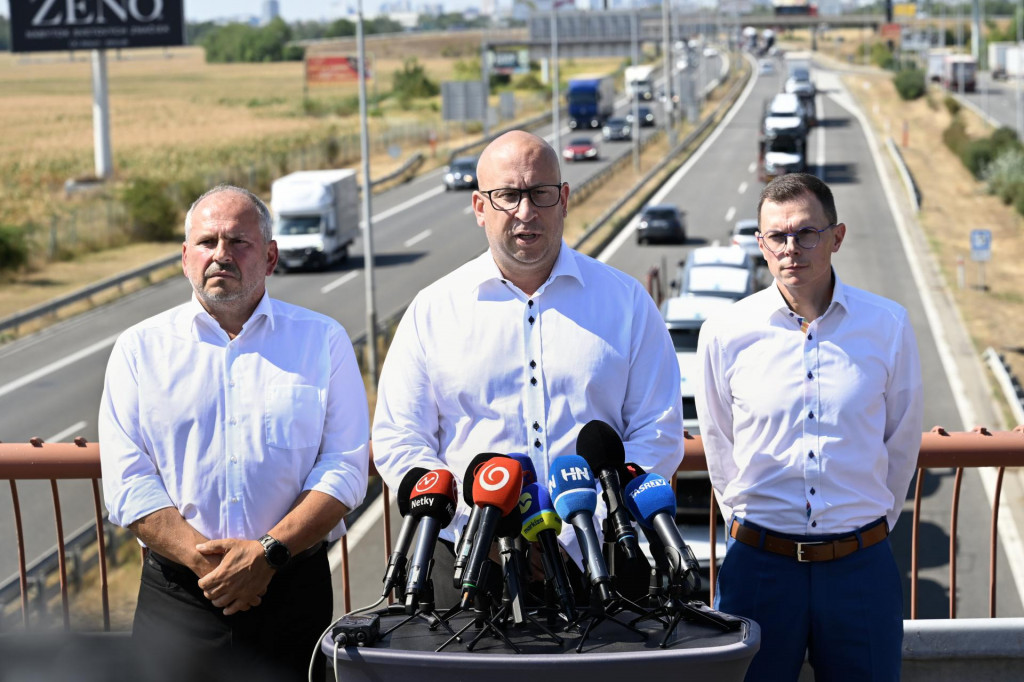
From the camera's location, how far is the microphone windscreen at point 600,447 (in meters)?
3.85

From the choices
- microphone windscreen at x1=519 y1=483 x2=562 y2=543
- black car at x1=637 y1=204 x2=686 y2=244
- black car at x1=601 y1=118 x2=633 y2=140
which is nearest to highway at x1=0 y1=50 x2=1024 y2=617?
black car at x1=637 y1=204 x2=686 y2=244

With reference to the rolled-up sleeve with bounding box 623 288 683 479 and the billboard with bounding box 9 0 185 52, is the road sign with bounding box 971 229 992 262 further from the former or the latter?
the billboard with bounding box 9 0 185 52

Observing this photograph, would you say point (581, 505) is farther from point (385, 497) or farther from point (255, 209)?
point (385, 497)

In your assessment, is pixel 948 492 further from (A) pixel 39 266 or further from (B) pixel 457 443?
(A) pixel 39 266

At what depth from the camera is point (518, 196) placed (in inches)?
167

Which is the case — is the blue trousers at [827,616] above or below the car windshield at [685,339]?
above

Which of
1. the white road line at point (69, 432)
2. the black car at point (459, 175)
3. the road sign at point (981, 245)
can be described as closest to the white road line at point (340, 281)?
the white road line at point (69, 432)

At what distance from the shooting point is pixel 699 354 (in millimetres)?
4715

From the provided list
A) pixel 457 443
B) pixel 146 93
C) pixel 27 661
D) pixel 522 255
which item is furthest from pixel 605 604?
pixel 146 93

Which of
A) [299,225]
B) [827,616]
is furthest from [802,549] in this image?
[299,225]

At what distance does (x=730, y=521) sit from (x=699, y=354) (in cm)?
64

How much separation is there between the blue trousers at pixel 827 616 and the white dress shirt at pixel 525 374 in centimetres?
62

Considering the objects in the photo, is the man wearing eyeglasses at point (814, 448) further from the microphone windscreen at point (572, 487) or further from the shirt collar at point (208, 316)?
the shirt collar at point (208, 316)

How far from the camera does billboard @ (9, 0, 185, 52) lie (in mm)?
61062
